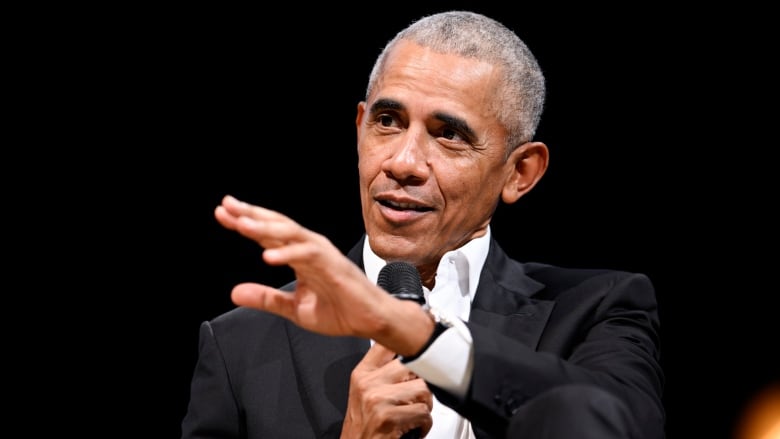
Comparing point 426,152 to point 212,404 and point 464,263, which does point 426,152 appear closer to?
point 464,263

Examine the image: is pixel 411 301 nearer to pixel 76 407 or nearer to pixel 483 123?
pixel 483 123

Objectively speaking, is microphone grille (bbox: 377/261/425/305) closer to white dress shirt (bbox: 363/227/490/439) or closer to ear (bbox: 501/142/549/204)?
white dress shirt (bbox: 363/227/490/439)

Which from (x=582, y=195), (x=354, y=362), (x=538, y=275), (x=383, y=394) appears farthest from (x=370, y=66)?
(x=383, y=394)

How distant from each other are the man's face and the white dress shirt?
6 cm

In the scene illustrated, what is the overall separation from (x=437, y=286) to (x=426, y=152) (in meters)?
0.29

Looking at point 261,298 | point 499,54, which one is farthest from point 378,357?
point 499,54

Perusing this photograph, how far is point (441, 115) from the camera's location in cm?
190

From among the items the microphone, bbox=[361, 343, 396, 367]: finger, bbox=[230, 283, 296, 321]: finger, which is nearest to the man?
bbox=[361, 343, 396, 367]: finger

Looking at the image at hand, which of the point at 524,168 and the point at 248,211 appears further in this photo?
the point at 524,168

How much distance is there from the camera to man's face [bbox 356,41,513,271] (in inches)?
74.5

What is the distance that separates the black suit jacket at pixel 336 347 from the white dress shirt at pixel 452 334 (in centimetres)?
3

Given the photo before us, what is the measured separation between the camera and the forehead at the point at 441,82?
1.91m

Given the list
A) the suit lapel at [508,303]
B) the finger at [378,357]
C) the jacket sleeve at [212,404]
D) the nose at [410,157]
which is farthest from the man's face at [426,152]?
the jacket sleeve at [212,404]

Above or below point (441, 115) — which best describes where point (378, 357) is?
below
